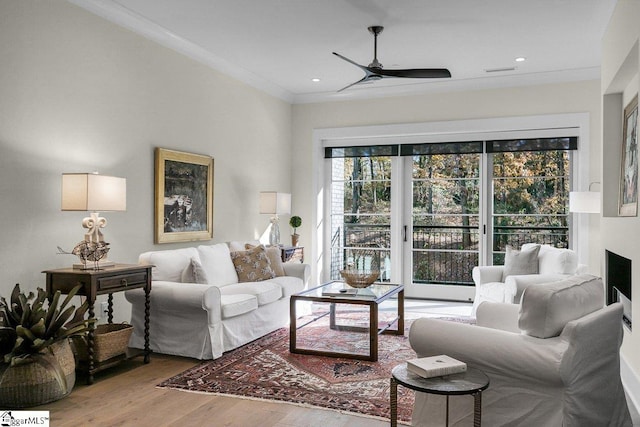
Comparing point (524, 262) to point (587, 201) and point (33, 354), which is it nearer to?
point (587, 201)

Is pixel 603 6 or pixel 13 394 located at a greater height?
pixel 603 6

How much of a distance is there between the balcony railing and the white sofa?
8.10 ft

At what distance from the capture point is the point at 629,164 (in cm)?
404

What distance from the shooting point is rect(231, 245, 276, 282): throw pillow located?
5320mm

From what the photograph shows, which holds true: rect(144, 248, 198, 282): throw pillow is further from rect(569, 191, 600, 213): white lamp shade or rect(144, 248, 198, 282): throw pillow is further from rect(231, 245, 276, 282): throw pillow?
rect(569, 191, 600, 213): white lamp shade

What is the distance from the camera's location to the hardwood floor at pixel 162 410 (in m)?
2.95

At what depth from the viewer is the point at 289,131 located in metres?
7.65

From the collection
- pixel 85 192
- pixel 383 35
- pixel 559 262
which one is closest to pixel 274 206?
pixel 383 35

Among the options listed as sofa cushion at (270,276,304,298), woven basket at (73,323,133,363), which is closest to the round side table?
woven basket at (73,323,133,363)

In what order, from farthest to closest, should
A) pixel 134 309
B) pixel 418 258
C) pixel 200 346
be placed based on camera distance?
1. pixel 418 258
2. pixel 134 309
3. pixel 200 346

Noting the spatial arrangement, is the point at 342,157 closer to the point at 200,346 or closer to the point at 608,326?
the point at 200,346

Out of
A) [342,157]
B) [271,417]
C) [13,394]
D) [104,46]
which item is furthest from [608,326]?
[342,157]

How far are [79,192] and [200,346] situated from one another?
1.49 meters

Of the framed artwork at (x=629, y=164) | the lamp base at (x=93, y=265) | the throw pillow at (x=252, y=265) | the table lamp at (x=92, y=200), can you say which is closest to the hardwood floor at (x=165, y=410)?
the lamp base at (x=93, y=265)
